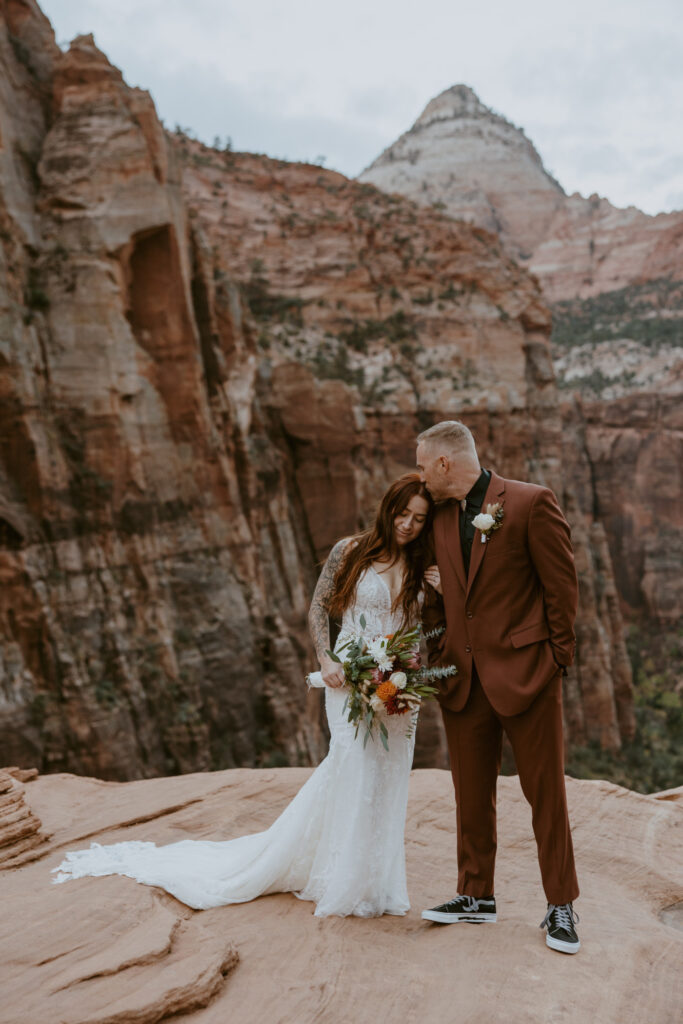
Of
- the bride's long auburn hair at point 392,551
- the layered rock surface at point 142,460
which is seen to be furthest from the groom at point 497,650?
the layered rock surface at point 142,460

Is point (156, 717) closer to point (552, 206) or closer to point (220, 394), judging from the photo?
point (220, 394)

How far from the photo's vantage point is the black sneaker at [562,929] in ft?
11.7

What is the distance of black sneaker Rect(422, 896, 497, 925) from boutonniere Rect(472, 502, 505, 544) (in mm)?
1778

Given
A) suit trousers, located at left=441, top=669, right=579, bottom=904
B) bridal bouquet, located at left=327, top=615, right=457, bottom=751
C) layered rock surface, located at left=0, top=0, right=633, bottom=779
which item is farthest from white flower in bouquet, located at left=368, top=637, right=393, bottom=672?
layered rock surface, located at left=0, top=0, right=633, bottom=779

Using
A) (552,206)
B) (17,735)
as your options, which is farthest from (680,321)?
(17,735)

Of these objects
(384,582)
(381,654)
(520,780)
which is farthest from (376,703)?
(520,780)

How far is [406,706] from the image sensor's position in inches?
156

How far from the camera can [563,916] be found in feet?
12.0

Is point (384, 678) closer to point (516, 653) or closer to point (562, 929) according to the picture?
point (516, 653)

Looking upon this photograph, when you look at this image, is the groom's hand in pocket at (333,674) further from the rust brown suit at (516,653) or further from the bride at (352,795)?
the rust brown suit at (516,653)

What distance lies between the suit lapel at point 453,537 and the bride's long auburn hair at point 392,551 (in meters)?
0.13

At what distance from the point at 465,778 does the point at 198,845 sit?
1779 millimetres

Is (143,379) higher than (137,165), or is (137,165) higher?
(137,165)

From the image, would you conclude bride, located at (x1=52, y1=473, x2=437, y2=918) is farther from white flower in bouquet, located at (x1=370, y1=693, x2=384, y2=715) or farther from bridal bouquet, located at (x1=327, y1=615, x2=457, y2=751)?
white flower in bouquet, located at (x1=370, y1=693, x2=384, y2=715)
